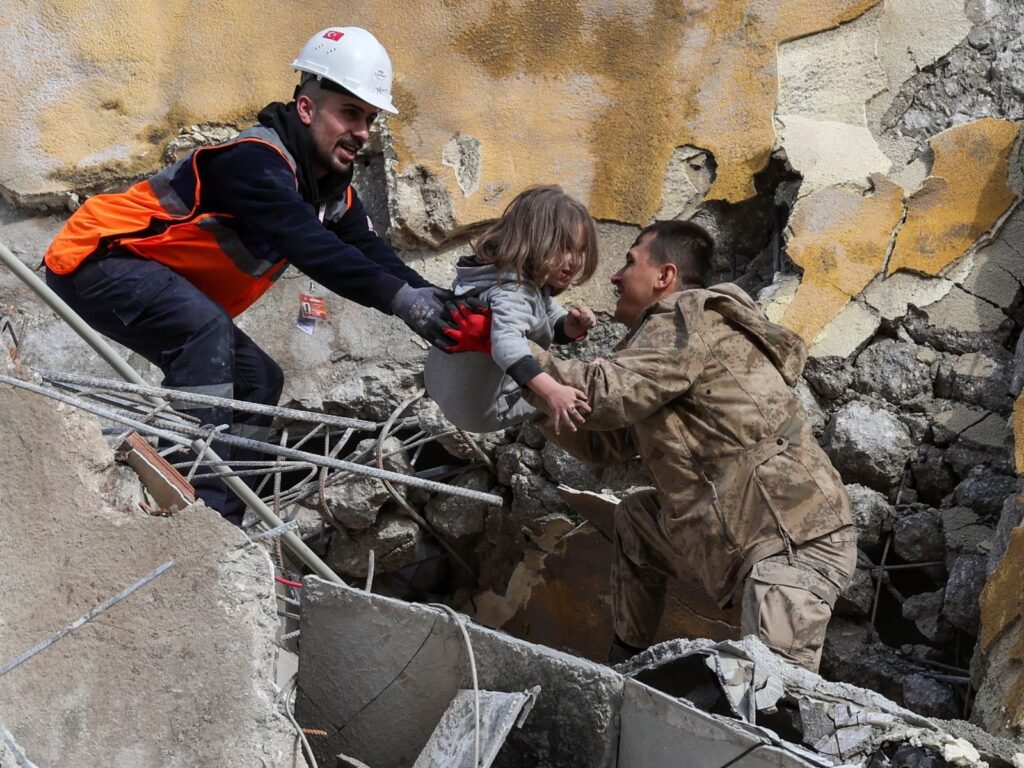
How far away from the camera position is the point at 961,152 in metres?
4.62

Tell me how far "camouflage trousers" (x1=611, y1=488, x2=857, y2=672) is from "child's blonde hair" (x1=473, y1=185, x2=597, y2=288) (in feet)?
2.66


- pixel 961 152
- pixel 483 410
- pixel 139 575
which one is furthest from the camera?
pixel 961 152

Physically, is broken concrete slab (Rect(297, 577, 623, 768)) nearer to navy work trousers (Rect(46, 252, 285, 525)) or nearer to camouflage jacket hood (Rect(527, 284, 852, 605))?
camouflage jacket hood (Rect(527, 284, 852, 605))

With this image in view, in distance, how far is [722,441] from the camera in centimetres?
350

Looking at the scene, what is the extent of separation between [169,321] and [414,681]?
4.69 feet

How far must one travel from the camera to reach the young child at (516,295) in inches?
132

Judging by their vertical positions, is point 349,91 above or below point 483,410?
above

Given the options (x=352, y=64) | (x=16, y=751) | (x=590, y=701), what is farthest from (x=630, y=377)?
(x=16, y=751)

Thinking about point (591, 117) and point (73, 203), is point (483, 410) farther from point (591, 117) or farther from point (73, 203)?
point (73, 203)

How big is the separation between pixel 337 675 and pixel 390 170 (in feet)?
8.95

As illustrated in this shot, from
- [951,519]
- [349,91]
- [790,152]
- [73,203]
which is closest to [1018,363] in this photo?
[951,519]

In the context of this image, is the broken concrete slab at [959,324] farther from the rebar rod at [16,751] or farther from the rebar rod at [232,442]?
the rebar rod at [16,751]

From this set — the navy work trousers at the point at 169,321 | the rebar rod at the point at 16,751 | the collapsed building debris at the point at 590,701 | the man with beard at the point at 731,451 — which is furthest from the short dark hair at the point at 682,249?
the rebar rod at the point at 16,751

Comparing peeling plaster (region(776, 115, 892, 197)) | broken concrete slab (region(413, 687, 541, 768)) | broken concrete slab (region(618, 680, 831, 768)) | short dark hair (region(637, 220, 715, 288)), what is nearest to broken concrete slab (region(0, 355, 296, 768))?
broken concrete slab (region(413, 687, 541, 768))
